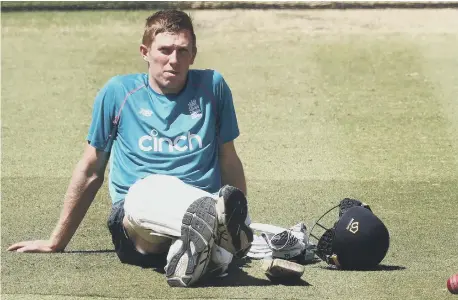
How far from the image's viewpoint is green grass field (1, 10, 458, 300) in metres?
6.14

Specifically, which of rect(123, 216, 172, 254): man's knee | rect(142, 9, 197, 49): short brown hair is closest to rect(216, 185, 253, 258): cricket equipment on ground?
rect(123, 216, 172, 254): man's knee

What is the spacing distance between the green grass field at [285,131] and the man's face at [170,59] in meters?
1.02

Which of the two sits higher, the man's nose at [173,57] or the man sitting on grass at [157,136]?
the man's nose at [173,57]

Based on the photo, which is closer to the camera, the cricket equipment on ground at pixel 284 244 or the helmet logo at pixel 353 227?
the helmet logo at pixel 353 227

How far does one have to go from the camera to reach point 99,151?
6496 millimetres

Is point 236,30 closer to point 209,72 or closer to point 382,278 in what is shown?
point 209,72

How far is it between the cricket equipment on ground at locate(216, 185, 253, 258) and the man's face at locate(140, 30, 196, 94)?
952 mm

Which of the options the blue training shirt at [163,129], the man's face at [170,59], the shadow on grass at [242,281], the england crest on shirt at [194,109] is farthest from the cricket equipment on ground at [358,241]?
the man's face at [170,59]

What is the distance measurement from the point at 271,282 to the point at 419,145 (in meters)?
3.44

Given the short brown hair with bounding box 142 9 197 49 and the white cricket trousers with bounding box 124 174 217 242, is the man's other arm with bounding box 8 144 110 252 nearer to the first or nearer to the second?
the white cricket trousers with bounding box 124 174 217 242

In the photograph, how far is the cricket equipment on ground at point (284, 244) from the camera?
646 cm

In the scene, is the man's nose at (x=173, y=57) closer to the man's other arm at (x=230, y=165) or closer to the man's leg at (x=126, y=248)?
the man's other arm at (x=230, y=165)

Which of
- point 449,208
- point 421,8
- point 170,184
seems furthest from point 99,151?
point 421,8

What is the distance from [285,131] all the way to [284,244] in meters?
3.07
